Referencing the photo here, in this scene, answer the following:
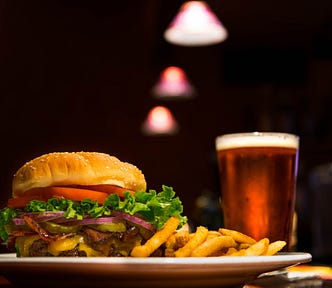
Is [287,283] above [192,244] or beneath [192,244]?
beneath

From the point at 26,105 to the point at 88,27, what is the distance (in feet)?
5.94

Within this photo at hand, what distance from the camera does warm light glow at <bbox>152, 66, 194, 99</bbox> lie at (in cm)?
906

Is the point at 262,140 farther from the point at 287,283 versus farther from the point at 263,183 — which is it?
the point at 287,283

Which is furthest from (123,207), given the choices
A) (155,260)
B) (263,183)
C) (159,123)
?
(159,123)

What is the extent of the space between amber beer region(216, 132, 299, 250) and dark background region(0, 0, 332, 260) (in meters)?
6.62

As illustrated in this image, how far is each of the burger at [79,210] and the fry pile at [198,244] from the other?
0.18ft

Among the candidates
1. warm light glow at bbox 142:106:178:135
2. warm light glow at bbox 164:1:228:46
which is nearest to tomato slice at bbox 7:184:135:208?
warm light glow at bbox 164:1:228:46

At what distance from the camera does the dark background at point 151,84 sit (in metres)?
9.49

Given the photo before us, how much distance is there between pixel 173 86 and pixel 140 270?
7959mm

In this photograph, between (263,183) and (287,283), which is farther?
(263,183)

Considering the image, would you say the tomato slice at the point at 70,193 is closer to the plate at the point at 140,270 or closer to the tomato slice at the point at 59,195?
the tomato slice at the point at 59,195

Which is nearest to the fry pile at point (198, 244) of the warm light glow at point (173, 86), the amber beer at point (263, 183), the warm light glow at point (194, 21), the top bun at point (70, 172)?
the top bun at point (70, 172)

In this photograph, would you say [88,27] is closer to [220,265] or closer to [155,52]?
[155,52]

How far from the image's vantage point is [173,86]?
914 centimetres
